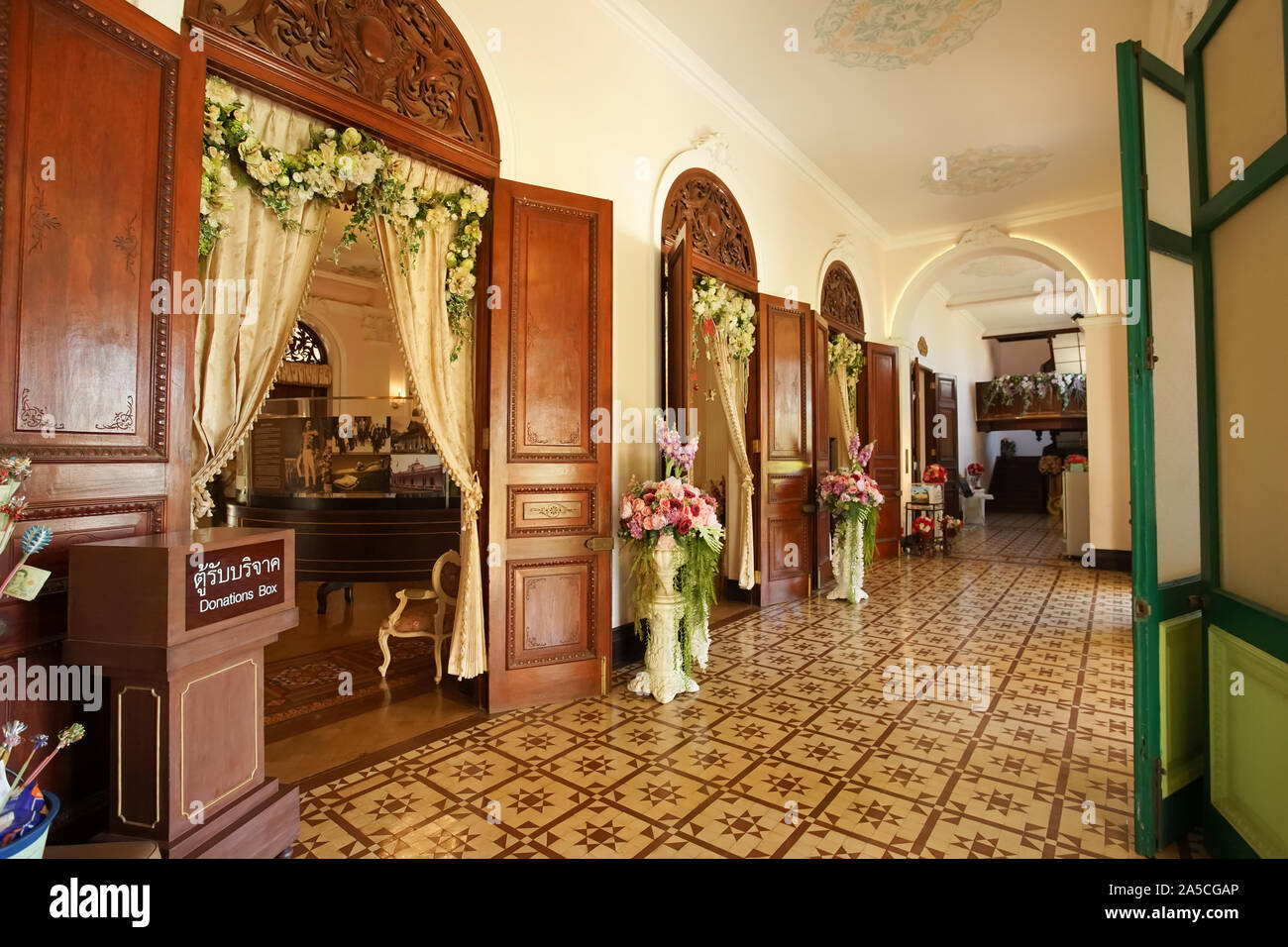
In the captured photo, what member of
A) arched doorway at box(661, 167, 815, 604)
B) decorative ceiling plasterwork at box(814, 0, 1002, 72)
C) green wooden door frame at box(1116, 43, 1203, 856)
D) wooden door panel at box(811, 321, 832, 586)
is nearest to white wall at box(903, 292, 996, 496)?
wooden door panel at box(811, 321, 832, 586)

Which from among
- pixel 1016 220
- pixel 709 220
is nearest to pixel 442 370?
pixel 709 220

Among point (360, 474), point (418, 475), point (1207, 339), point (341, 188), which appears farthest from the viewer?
point (418, 475)

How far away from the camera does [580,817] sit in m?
2.39

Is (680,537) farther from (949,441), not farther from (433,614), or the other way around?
(949,441)

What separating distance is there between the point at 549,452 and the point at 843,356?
17.8 feet

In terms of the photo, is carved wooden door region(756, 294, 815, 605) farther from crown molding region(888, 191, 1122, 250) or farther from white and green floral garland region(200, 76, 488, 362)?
crown molding region(888, 191, 1122, 250)

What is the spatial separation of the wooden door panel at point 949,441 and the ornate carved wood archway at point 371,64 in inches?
445

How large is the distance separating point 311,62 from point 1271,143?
12.0 ft

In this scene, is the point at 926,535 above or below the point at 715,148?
below

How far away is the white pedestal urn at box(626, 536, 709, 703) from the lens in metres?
3.69

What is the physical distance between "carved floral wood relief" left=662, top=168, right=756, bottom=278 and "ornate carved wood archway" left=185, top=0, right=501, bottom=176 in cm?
182

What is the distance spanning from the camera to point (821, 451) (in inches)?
263
